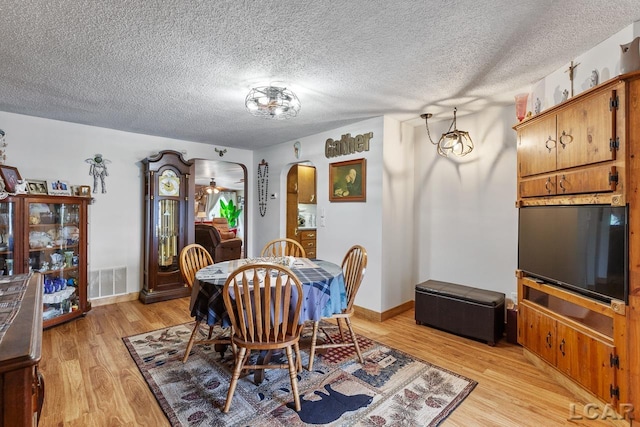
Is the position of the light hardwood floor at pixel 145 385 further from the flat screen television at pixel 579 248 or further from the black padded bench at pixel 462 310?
the flat screen television at pixel 579 248

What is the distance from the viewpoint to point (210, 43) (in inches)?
76.4

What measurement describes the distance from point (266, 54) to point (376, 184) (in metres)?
1.89

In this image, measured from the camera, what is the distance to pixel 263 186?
518 cm

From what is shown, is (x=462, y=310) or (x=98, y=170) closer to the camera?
(x=462, y=310)

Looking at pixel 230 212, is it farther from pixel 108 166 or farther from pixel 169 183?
pixel 108 166

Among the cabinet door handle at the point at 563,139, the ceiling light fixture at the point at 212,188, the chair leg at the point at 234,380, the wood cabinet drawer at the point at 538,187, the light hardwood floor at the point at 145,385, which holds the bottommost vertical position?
the light hardwood floor at the point at 145,385

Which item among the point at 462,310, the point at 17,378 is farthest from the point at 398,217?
the point at 17,378

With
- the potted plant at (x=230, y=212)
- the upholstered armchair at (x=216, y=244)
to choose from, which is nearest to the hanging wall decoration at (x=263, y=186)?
the upholstered armchair at (x=216, y=244)

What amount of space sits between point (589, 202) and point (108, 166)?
504cm

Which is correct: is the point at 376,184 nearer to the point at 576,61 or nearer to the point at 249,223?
the point at 576,61

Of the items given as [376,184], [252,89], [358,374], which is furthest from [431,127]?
[358,374]

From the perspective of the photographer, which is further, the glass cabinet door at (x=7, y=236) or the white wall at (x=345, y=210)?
the white wall at (x=345, y=210)

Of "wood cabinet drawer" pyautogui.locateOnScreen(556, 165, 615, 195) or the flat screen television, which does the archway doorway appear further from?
"wood cabinet drawer" pyautogui.locateOnScreen(556, 165, 615, 195)

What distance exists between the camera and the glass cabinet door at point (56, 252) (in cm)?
324
